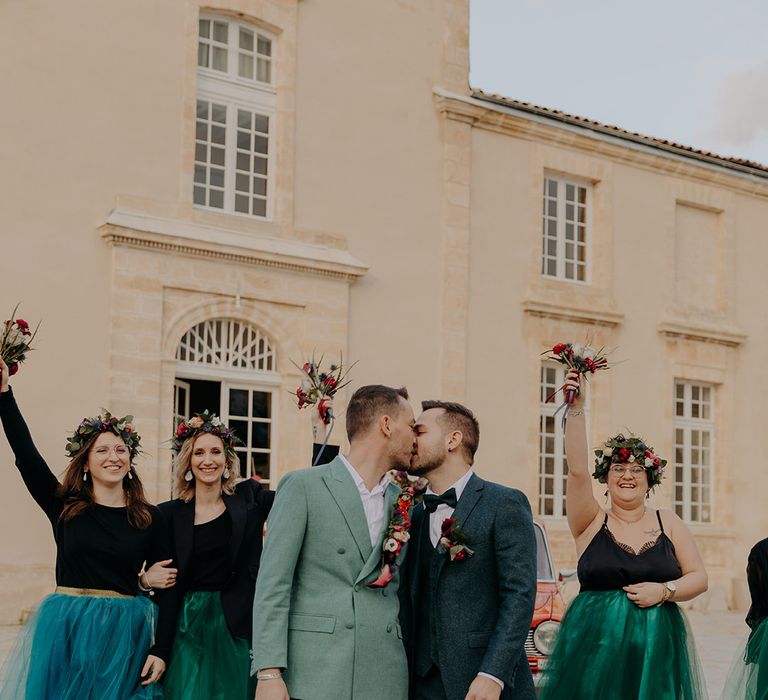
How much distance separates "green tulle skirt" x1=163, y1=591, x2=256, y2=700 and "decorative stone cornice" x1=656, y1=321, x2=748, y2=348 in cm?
1393

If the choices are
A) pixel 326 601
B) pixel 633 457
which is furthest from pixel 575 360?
pixel 326 601

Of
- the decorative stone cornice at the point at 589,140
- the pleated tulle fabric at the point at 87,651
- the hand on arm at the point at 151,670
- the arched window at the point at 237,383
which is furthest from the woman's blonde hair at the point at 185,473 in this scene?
the decorative stone cornice at the point at 589,140

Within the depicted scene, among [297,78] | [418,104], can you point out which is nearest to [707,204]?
[418,104]

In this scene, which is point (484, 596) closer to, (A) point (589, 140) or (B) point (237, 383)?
(B) point (237, 383)

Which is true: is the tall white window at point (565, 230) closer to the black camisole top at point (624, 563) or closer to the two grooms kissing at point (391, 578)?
the black camisole top at point (624, 563)

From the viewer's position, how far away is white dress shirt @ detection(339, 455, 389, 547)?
4449 mm

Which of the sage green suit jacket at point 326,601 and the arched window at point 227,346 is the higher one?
the arched window at point 227,346

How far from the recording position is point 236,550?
5840 mm

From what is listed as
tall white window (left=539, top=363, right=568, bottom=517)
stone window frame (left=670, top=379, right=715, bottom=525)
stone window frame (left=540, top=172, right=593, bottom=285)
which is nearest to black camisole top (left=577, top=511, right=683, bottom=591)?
tall white window (left=539, top=363, right=568, bottom=517)

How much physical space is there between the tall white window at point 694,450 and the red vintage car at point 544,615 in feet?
34.3

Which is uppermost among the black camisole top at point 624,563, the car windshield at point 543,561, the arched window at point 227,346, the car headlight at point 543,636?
the arched window at point 227,346

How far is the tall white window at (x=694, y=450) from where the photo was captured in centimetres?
1914

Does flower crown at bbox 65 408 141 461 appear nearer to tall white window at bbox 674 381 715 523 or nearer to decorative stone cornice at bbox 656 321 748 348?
decorative stone cornice at bbox 656 321 748 348

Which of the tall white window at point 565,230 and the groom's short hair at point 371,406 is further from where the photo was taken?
the tall white window at point 565,230
